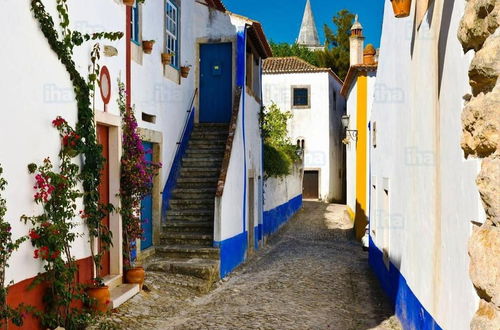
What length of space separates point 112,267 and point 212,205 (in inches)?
133

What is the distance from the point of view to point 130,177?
25.4 ft

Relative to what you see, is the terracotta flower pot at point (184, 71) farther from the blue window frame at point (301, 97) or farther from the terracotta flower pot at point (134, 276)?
the blue window frame at point (301, 97)

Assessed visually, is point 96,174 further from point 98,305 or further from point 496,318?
point 496,318

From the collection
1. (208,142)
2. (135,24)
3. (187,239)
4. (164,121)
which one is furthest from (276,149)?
(135,24)

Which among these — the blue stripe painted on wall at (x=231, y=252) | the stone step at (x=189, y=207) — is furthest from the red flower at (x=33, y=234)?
the stone step at (x=189, y=207)

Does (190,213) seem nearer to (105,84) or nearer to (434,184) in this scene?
(105,84)

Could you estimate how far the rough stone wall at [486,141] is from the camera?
248 cm

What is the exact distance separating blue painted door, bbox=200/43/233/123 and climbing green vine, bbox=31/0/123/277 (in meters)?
6.00

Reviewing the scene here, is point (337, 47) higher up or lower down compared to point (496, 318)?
higher up

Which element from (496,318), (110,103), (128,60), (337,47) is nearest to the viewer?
(496,318)

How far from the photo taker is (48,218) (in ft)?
18.2

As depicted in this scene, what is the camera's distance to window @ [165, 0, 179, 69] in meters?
10.9

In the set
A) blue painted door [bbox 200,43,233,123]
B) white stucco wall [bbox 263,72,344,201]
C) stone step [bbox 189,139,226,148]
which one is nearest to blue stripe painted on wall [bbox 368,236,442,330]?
stone step [bbox 189,139,226,148]

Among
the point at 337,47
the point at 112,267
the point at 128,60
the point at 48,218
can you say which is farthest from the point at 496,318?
the point at 337,47
